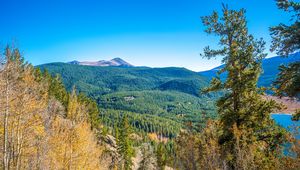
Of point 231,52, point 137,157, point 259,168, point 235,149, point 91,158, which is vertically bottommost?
point 137,157

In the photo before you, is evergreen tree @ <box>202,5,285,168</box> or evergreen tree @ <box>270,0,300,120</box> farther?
evergreen tree @ <box>202,5,285,168</box>

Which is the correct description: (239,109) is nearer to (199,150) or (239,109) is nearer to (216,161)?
(216,161)

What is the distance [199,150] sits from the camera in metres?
24.3

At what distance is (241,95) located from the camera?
17.3 m

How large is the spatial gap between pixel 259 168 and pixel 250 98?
14.8 feet

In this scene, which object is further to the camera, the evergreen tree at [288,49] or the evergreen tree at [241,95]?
the evergreen tree at [241,95]

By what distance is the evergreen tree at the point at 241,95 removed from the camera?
55.2ft

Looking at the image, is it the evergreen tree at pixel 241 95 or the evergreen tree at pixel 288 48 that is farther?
the evergreen tree at pixel 241 95

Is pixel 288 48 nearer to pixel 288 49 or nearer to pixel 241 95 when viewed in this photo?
pixel 288 49

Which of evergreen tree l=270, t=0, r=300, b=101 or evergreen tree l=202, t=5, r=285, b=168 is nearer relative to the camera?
evergreen tree l=270, t=0, r=300, b=101

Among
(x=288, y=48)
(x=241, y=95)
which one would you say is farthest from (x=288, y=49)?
(x=241, y=95)

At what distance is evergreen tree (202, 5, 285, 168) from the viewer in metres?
16.8

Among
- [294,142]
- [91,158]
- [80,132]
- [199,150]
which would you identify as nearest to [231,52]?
[294,142]

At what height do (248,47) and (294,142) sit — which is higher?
(248,47)
